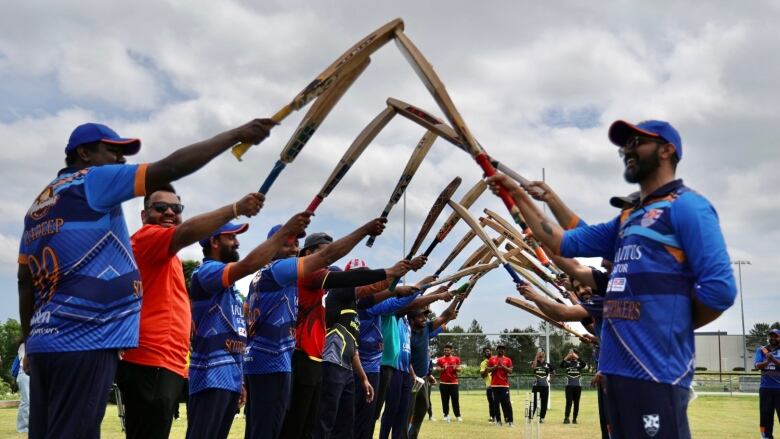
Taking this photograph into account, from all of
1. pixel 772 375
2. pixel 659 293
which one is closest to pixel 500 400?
pixel 772 375

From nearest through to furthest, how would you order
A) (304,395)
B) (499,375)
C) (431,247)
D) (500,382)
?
(304,395) < (431,247) < (499,375) < (500,382)

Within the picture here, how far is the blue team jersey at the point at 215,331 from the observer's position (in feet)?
18.9

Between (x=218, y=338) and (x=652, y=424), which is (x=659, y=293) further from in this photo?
(x=218, y=338)

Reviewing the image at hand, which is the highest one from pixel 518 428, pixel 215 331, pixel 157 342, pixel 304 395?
pixel 215 331

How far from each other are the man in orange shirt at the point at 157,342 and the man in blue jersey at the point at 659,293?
2.47 metres

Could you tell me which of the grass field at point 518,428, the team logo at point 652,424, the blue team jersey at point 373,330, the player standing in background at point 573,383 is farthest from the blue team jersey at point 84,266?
the player standing in background at point 573,383

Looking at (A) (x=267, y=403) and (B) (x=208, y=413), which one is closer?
(B) (x=208, y=413)

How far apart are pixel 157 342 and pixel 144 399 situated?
1.32ft

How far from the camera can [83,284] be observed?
13.0 ft

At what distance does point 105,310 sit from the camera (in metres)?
3.97

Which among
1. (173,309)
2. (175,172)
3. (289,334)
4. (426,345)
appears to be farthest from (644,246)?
(426,345)

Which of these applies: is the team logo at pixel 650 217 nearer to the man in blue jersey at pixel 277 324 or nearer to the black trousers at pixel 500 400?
the man in blue jersey at pixel 277 324

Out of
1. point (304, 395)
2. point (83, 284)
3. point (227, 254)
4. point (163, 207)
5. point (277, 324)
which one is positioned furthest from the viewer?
point (304, 395)

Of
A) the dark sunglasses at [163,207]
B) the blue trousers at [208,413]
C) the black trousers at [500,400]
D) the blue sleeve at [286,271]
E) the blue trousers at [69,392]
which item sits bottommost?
the black trousers at [500,400]
